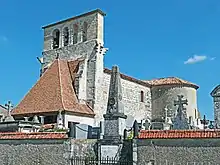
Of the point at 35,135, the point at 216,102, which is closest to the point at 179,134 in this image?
the point at 35,135

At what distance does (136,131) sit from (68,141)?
287cm

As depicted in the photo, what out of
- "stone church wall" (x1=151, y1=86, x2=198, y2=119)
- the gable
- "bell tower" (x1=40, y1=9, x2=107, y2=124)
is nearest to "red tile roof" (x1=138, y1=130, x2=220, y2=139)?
the gable

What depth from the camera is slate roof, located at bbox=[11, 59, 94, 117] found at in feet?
80.1

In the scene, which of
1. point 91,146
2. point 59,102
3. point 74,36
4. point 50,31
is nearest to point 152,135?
point 91,146

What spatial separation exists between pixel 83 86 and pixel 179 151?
53.1 feet

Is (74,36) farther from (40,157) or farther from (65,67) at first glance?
(40,157)

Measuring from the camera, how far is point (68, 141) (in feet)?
45.0

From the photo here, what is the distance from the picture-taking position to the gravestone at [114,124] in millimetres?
13227

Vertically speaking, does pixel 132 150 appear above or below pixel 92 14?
below

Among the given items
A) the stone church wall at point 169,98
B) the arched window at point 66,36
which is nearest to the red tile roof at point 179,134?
the arched window at point 66,36

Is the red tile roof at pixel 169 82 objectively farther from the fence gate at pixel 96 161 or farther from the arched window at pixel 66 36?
the fence gate at pixel 96 161

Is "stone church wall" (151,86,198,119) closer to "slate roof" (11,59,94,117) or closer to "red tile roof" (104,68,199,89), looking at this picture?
"red tile roof" (104,68,199,89)

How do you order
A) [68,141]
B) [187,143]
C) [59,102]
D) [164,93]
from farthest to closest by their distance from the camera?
[164,93] → [59,102] → [68,141] → [187,143]

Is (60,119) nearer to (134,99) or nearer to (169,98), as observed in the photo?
(134,99)
